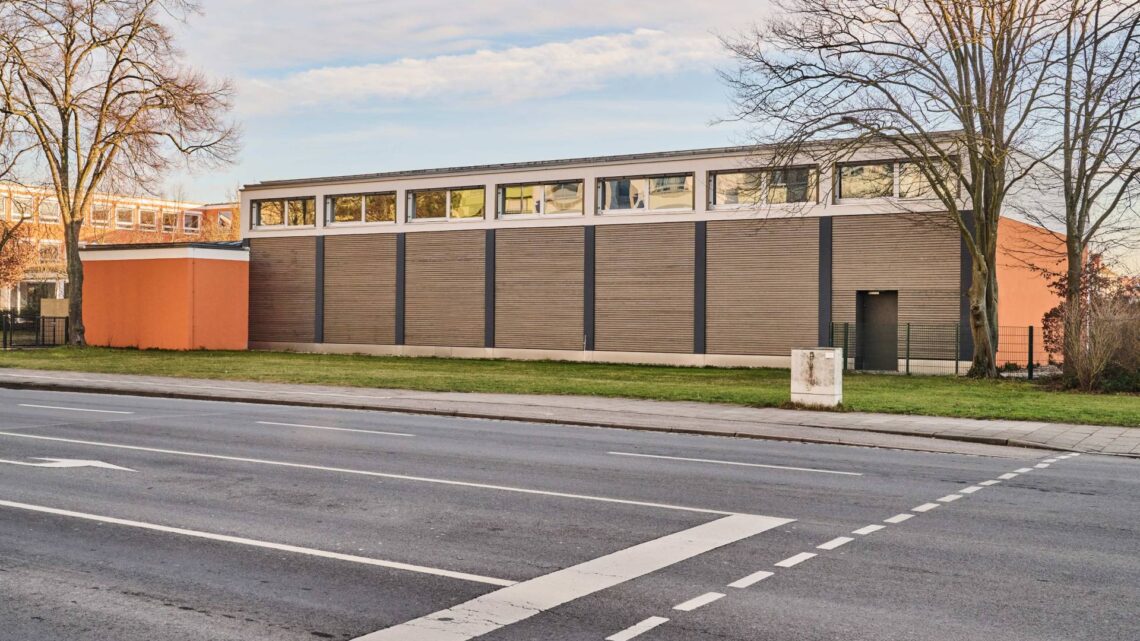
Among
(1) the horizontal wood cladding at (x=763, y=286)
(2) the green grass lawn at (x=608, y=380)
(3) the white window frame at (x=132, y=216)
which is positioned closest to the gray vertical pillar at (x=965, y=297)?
(2) the green grass lawn at (x=608, y=380)

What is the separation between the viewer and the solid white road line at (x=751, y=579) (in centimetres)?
705

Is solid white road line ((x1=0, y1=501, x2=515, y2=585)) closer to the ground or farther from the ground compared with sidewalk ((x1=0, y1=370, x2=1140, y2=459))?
closer to the ground

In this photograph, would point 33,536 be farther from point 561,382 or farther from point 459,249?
point 459,249

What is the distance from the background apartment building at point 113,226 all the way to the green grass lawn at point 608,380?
27475 mm

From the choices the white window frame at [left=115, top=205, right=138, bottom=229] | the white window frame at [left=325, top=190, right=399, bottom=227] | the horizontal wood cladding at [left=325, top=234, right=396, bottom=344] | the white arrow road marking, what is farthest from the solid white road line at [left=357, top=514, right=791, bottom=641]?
the white window frame at [left=115, top=205, right=138, bottom=229]

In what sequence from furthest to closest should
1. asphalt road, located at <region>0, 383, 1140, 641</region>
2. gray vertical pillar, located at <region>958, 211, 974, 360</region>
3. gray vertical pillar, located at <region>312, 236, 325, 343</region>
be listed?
gray vertical pillar, located at <region>312, 236, 325, 343</region> < gray vertical pillar, located at <region>958, 211, 974, 360</region> < asphalt road, located at <region>0, 383, 1140, 641</region>

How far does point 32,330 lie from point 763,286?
106 ft

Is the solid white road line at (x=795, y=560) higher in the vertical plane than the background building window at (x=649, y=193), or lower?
lower

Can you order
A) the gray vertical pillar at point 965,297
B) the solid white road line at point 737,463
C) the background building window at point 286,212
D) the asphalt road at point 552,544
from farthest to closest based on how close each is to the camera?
A: 1. the background building window at point 286,212
2. the gray vertical pillar at point 965,297
3. the solid white road line at point 737,463
4. the asphalt road at point 552,544

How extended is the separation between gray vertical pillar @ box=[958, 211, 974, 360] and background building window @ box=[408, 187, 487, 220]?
17592 millimetres

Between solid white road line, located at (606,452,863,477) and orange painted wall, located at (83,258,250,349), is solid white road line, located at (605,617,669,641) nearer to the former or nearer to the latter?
solid white road line, located at (606,452,863,477)

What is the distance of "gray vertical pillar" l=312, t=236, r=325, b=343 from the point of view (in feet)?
146

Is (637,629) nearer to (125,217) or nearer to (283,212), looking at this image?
(283,212)

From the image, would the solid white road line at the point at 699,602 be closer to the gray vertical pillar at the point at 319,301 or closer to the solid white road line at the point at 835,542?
the solid white road line at the point at 835,542
